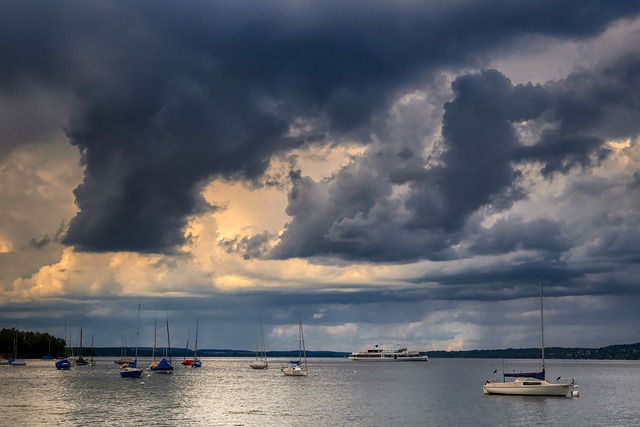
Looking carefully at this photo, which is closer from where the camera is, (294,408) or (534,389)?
(294,408)

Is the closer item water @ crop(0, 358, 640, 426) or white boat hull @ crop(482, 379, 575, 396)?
water @ crop(0, 358, 640, 426)

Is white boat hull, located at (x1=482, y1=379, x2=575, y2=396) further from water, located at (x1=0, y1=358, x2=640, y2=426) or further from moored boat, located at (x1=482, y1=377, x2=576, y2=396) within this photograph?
water, located at (x1=0, y1=358, x2=640, y2=426)

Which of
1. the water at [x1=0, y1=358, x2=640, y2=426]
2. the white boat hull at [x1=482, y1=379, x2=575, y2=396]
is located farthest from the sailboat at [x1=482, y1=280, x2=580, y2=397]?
the water at [x1=0, y1=358, x2=640, y2=426]

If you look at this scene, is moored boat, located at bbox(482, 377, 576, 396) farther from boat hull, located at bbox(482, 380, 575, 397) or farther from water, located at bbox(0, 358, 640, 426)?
water, located at bbox(0, 358, 640, 426)

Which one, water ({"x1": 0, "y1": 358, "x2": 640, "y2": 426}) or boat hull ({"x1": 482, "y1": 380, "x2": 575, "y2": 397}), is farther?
boat hull ({"x1": 482, "y1": 380, "x2": 575, "y2": 397})

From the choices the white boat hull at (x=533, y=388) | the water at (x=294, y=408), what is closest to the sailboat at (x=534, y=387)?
the white boat hull at (x=533, y=388)

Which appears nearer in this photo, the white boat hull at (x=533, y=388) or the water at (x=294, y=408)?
the water at (x=294, y=408)

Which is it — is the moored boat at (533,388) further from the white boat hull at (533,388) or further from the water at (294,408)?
the water at (294,408)

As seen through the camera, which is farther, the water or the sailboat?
the sailboat

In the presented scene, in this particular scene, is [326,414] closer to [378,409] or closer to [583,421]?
[378,409]

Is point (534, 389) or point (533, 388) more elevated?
point (533, 388)

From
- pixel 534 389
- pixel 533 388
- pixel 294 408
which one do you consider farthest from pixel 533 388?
pixel 294 408

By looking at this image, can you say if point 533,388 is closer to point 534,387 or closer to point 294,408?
point 534,387

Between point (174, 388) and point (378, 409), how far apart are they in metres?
71.5
